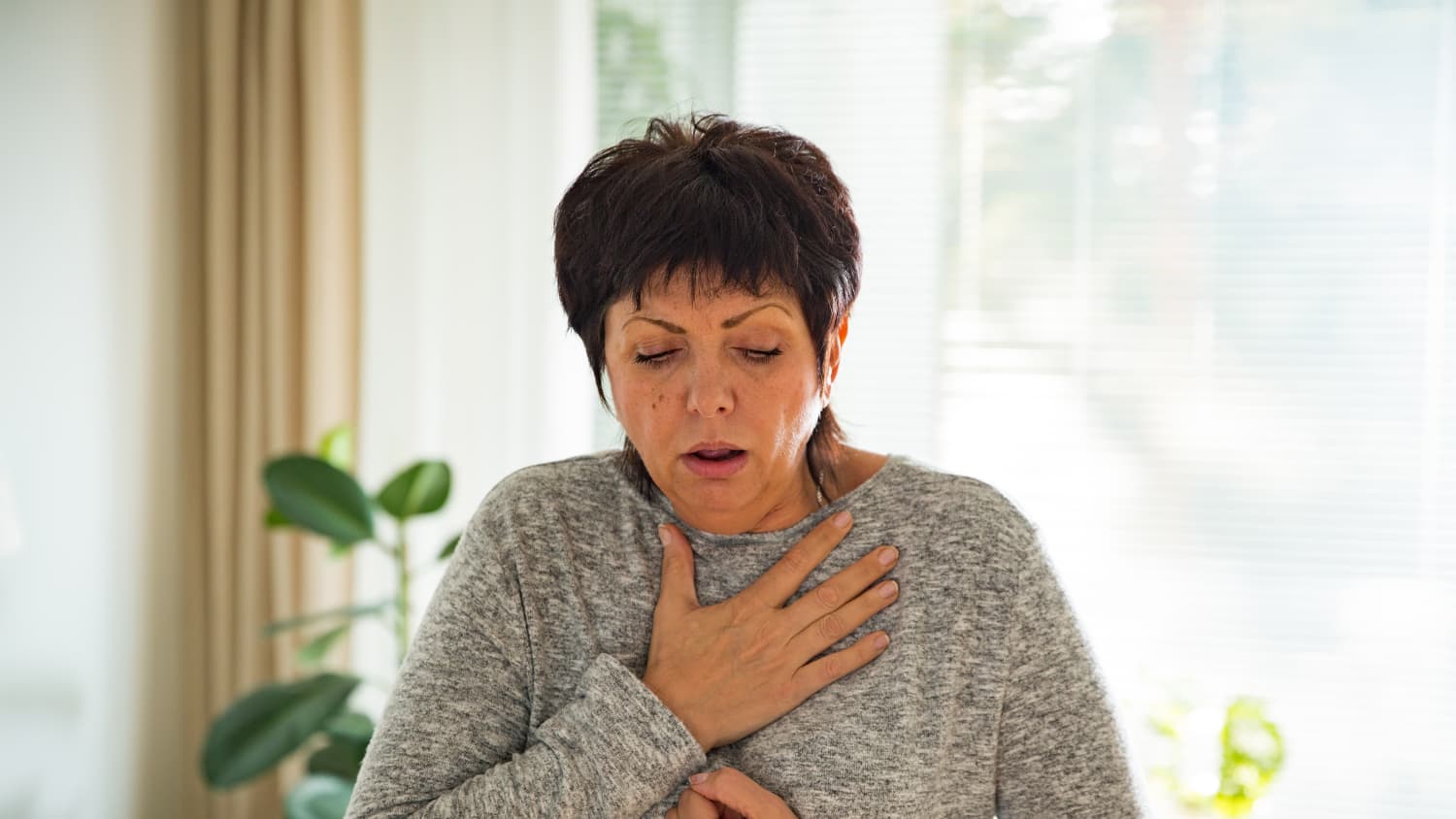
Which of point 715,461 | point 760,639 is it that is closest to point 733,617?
point 760,639

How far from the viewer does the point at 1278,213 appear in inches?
94.5

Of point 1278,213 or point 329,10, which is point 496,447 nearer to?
point 329,10

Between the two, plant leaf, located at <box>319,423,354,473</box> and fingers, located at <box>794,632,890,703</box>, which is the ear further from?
plant leaf, located at <box>319,423,354,473</box>

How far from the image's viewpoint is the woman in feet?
3.57

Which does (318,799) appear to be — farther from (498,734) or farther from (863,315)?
(863,315)

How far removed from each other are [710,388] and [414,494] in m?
1.30

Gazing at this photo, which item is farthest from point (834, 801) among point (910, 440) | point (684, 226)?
point (910, 440)

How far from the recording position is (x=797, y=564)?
3.90ft

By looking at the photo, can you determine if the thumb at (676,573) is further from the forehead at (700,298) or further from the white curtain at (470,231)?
the white curtain at (470,231)

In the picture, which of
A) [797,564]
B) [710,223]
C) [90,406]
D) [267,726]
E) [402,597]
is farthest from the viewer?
[402,597]

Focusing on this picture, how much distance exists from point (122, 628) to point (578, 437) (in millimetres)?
1018

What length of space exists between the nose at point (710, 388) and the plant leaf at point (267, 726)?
1.38 meters

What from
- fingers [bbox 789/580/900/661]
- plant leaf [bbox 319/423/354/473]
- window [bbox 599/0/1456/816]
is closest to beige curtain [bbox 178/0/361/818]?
plant leaf [bbox 319/423/354/473]

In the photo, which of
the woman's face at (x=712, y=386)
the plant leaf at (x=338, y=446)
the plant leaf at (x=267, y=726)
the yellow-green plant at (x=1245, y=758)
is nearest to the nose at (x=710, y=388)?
the woman's face at (x=712, y=386)
